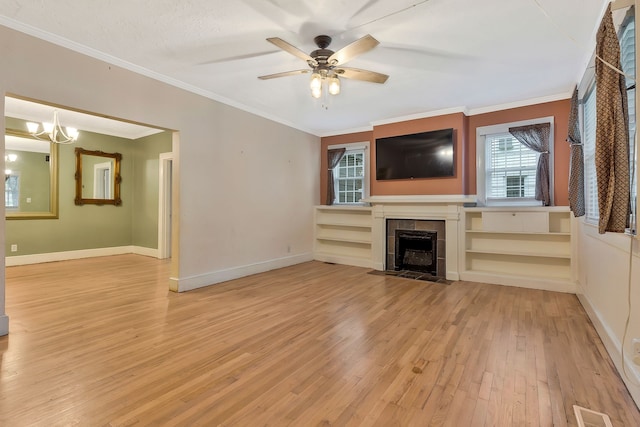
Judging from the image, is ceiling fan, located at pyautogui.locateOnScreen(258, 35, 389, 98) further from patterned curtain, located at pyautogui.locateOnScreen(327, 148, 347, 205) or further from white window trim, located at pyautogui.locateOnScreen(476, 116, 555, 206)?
patterned curtain, located at pyautogui.locateOnScreen(327, 148, 347, 205)

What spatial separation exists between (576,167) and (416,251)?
254 cm

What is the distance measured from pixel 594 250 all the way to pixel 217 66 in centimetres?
440

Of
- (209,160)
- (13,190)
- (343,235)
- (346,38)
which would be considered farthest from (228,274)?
(13,190)

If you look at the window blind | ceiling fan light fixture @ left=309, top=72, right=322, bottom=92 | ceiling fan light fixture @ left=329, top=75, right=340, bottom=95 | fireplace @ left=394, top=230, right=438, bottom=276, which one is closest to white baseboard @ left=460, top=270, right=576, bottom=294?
fireplace @ left=394, top=230, right=438, bottom=276

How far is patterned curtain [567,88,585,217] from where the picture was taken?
325 cm

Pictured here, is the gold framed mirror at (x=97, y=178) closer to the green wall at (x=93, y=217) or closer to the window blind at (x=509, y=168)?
the green wall at (x=93, y=217)

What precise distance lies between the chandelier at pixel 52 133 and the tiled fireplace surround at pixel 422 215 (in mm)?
5509

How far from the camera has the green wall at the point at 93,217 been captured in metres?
5.66

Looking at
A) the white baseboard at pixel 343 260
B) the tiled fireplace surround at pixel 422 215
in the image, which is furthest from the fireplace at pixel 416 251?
the white baseboard at pixel 343 260

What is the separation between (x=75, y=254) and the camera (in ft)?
20.5

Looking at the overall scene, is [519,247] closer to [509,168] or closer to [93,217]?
[509,168]

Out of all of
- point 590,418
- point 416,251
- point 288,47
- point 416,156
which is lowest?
point 590,418

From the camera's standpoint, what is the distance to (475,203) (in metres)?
4.89

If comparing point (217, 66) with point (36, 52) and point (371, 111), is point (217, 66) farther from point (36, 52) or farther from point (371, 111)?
point (371, 111)
